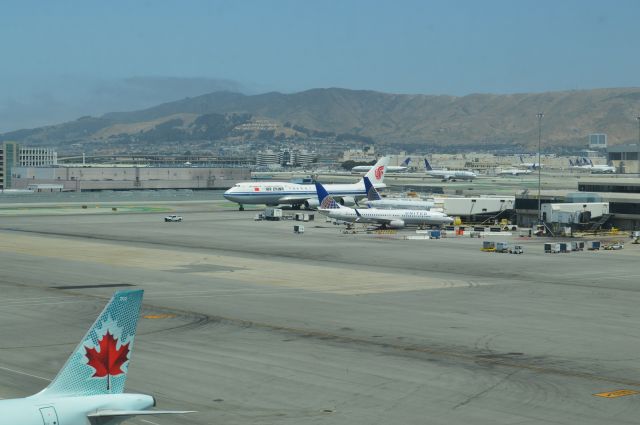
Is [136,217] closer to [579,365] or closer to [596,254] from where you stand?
[596,254]

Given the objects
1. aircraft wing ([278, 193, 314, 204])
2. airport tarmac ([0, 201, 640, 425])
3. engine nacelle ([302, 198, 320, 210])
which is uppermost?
aircraft wing ([278, 193, 314, 204])

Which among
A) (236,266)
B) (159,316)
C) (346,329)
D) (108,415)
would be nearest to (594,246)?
(236,266)

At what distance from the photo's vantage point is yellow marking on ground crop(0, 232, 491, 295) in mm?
66625

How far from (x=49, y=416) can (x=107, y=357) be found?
181 cm

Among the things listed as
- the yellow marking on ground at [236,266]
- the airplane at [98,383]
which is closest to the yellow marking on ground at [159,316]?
the yellow marking on ground at [236,266]

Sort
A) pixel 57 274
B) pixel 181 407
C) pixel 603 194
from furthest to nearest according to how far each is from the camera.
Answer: pixel 603 194
pixel 57 274
pixel 181 407

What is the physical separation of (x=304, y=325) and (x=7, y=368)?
15677mm

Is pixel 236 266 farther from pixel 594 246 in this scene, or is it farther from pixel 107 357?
pixel 107 357

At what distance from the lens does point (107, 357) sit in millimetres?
20703

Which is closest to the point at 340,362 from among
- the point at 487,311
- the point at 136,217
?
the point at 487,311

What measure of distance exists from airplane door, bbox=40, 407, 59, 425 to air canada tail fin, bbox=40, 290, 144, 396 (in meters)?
0.64

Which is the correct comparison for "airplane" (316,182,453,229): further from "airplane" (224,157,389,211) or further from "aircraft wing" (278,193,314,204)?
"airplane" (224,157,389,211)

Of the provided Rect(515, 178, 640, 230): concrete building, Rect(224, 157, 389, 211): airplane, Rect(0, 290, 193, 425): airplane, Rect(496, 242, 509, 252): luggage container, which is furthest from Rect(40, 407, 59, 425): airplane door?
Rect(224, 157, 389, 211): airplane

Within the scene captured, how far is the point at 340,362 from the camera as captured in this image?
4016 cm
